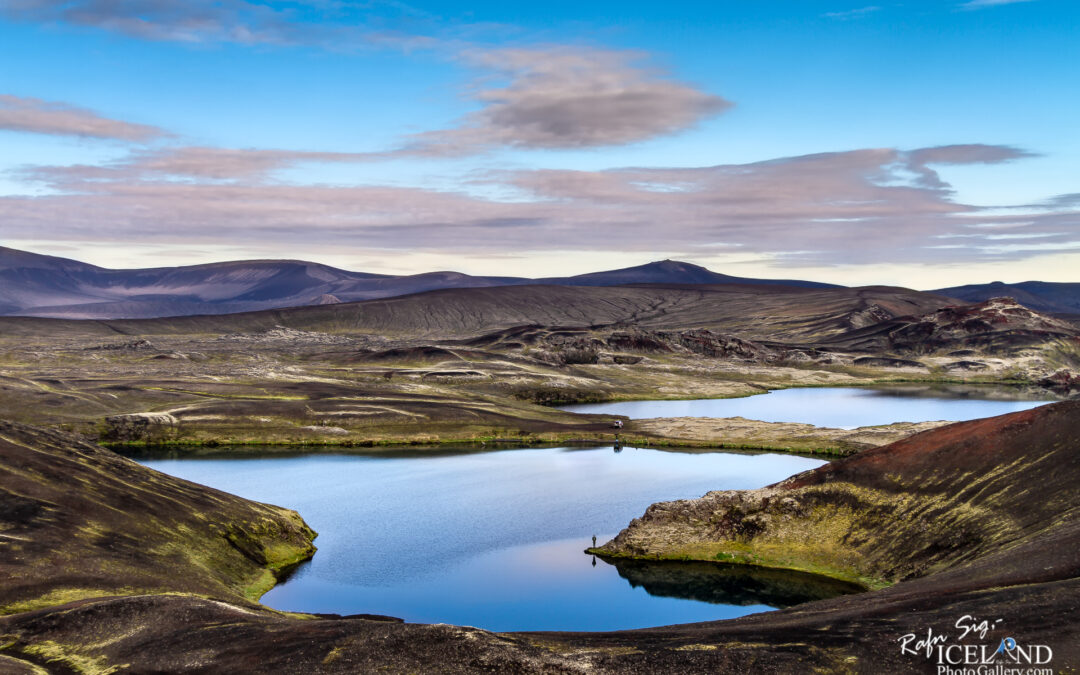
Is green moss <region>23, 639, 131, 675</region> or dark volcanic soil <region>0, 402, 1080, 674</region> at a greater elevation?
dark volcanic soil <region>0, 402, 1080, 674</region>

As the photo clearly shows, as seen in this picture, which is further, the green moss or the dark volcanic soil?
the green moss

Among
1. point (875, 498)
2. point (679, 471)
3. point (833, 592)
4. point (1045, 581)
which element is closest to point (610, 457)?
point (679, 471)

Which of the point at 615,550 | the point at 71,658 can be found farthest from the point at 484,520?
the point at 71,658

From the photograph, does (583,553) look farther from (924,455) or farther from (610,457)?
(610,457)

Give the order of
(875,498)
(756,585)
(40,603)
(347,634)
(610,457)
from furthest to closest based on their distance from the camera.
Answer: (610,457), (875,498), (756,585), (40,603), (347,634)

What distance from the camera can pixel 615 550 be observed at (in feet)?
254

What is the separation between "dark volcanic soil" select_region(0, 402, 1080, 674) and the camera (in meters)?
39.2

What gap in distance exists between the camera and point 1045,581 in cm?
4562

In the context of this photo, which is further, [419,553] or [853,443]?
[853,443]

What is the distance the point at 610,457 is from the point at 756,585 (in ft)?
214

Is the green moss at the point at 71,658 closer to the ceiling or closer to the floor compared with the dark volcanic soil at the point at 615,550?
closer to the floor

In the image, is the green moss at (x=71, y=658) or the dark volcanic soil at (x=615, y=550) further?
the green moss at (x=71, y=658)

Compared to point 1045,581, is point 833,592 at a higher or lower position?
lower

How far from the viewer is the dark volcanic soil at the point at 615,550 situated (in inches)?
1545
